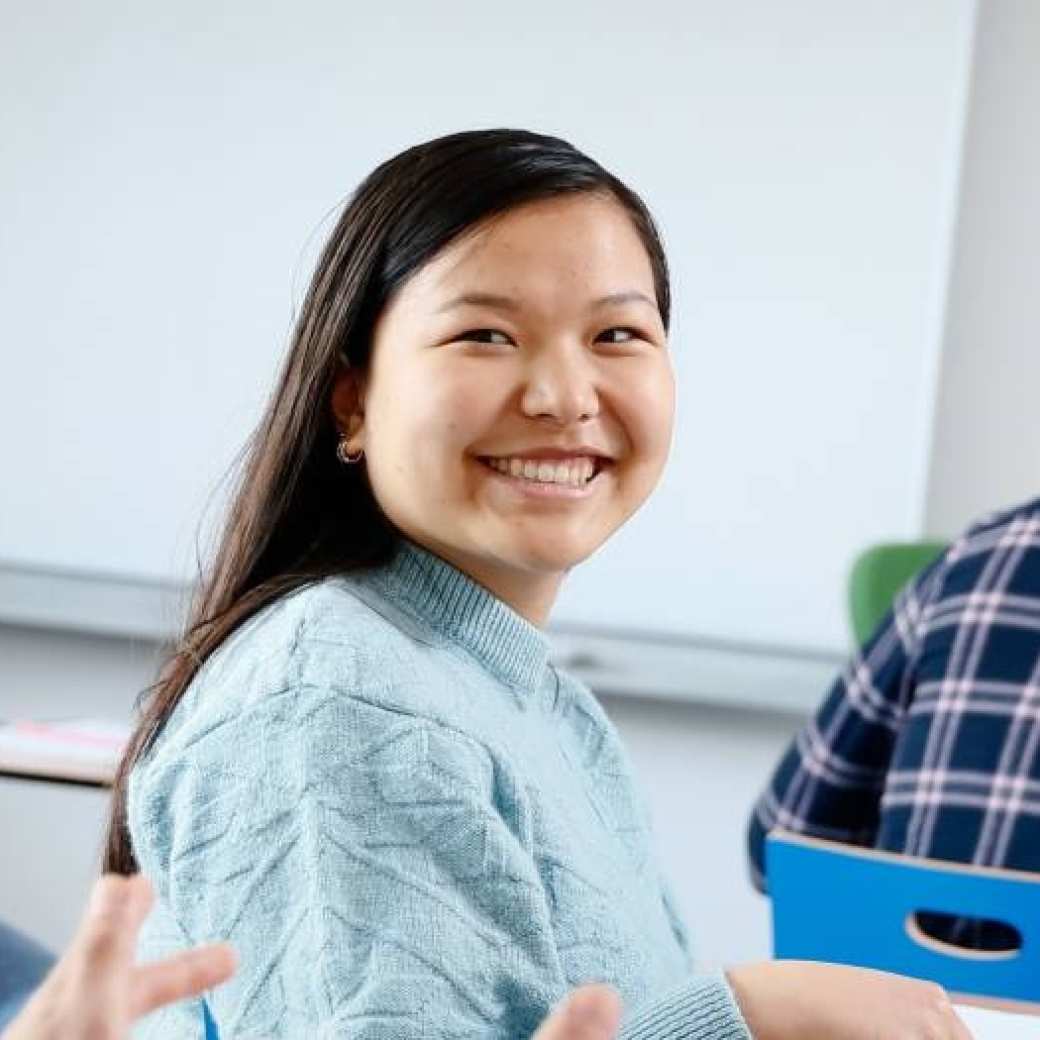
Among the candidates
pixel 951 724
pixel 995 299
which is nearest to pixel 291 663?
pixel 951 724

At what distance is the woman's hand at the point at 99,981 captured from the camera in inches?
28.5

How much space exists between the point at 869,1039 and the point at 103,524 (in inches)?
128

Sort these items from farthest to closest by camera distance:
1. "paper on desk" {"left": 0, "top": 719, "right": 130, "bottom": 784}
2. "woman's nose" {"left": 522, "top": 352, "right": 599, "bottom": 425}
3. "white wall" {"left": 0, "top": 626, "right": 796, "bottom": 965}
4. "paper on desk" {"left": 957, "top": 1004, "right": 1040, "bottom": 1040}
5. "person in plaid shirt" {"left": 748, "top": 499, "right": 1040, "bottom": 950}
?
"white wall" {"left": 0, "top": 626, "right": 796, "bottom": 965} < "paper on desk" {"left": 0, "top": 719, "right": 130, "bottom": 784} < "person in plaid shirt" {"left": 748, "top": 499, "right": 1040, "bottom": 950} < "paper on desk" {"left": 957, "top": 1004, "right": 1040, "bottom": 1040} < "woman's nose" {"left": 522, "top": 352, "right": 599, "bottom": 425}

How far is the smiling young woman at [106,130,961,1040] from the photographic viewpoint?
3.44 ft

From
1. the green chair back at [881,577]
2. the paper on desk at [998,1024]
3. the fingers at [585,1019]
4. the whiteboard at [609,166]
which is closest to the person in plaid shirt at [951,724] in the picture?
the paper on desk at [998,1024]

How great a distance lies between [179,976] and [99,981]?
0.19 feet

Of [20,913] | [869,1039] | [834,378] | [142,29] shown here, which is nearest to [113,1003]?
[869,1039]

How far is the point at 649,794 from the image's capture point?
407cm

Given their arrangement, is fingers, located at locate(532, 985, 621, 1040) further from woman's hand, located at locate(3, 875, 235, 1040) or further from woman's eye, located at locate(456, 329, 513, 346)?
woman's eye, located at locate(456, 329, 513, 346)

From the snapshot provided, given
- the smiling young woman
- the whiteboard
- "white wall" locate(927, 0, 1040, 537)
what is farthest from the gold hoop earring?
"white wall" locate(927, 0, 1040, 537)

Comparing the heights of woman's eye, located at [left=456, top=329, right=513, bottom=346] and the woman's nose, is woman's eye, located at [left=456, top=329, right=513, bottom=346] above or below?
above

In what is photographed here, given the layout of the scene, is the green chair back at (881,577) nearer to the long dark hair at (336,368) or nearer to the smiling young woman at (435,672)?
the smiling young woman at (435,672)

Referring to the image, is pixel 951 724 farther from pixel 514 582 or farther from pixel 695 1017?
pixel 695 1017

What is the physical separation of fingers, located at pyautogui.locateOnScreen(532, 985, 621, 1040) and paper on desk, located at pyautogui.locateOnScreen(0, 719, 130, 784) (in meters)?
1.84
